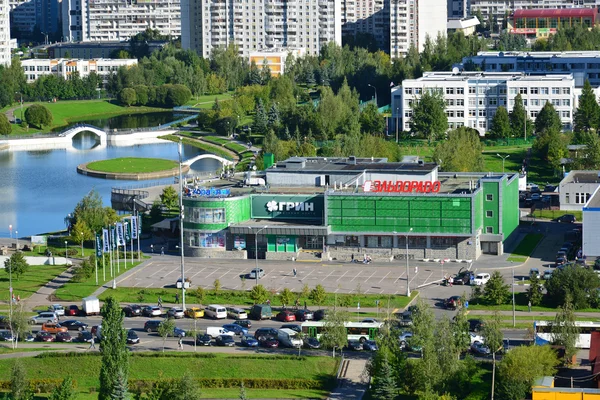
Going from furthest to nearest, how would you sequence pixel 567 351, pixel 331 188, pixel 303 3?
pixel 303 3 → pixel 331 188 → pixel 567 351

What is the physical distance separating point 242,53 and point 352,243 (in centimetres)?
9343

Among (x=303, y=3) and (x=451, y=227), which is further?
(x=303, y=3)

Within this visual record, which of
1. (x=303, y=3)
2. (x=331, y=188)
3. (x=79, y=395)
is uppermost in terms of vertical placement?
(x=303, y=3)

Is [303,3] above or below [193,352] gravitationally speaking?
above

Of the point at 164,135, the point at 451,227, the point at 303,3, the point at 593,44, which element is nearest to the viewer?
the point at 451,227

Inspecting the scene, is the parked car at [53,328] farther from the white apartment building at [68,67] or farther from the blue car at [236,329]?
the white apartment building at [68,67]

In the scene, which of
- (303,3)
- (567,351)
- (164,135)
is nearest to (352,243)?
(567,351)

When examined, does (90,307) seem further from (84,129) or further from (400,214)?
(84,129)

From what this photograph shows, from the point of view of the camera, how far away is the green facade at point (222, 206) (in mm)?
70000

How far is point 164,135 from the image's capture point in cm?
12475

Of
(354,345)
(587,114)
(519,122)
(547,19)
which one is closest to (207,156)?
(519,122)

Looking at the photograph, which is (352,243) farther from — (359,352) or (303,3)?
(303,3)

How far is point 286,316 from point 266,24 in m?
105

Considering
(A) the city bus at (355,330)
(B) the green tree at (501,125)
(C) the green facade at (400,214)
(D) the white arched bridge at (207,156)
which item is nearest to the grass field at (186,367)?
(A) the city bus at (355,330)
